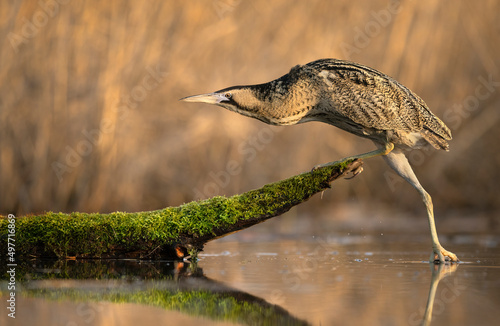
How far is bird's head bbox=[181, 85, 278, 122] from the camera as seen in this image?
561cm

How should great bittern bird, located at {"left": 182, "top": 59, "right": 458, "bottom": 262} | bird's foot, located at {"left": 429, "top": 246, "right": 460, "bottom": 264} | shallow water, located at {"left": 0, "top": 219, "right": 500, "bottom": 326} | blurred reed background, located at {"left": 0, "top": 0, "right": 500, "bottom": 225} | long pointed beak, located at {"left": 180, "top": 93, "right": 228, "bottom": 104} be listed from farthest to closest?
blurred reed background, located at {"left": 0, "top": 0, "right": 500, "bottom": 225}, great bittern bird, located at {"left": 182, "top": 59, "right": 458, "bottom": 262}, bird's foot, located at {"left": 429, "top": 246, "right": 460, "bottom": 264}, long pointed beak, located at {"left": 180, "top": 93, "right": 228, "bottom": 104}, shallow water, located at {"left": 0, "top": 219, "right": 500, "bottom": 326}

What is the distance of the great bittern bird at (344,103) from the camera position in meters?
5.71

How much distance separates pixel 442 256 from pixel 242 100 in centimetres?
182

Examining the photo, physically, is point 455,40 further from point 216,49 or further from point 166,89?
point 166,89

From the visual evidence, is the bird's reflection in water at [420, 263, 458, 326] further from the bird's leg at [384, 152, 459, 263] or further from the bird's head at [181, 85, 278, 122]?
the bird's head at [181, 85, 278, 122]

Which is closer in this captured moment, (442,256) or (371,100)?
(442,256)

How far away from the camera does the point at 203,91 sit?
8.65 metres

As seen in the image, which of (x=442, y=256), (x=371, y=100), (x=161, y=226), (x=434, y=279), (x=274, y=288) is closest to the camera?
(x=274, y=288)

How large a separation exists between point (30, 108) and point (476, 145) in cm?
495

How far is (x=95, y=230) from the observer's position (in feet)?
18.1

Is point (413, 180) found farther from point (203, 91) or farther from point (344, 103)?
point (203, 91)

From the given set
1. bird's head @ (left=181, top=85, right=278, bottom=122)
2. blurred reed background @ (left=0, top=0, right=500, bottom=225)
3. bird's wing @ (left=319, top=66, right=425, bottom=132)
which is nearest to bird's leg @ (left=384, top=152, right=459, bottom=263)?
bird's wing @ (left=319, top=66, right=425, bottom=132)

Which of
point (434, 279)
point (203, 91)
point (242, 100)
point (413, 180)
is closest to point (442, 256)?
point (413, 180)

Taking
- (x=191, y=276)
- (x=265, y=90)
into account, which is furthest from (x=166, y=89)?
(x=191, y=276)
